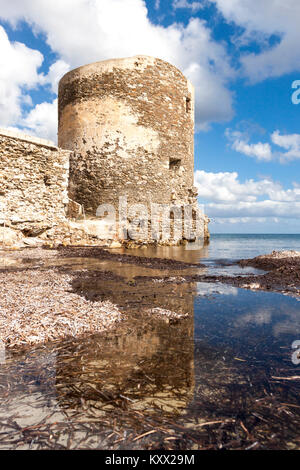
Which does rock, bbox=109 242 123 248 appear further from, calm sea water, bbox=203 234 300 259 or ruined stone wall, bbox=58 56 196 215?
calm sea water, bbox=203 234 300 259

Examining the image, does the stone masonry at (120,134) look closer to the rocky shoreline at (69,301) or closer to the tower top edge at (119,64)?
the tower top edge at (119,64)

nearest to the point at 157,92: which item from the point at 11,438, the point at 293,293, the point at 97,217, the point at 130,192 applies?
the point at 130,192

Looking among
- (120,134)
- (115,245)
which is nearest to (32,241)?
(115,245)

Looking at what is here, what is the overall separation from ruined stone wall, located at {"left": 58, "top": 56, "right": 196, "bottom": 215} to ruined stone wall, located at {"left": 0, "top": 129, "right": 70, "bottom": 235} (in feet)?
7.17

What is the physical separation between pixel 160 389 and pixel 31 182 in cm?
894

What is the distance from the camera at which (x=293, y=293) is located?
11.6 feet

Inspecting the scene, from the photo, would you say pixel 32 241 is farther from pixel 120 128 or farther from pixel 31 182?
pixel 120 128

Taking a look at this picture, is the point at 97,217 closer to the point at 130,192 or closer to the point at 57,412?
the point at 130,192

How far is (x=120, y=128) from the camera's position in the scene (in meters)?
11.6

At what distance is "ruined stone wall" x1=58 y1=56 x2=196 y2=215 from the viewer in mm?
11555

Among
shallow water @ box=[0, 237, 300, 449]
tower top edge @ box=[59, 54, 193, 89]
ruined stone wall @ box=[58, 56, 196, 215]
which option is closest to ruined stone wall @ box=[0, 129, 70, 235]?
ruined stone wall @ box=[58, 56, 196, 215]

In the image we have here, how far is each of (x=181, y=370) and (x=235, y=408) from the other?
0.40 metres

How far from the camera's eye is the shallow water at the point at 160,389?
1.01 meters
